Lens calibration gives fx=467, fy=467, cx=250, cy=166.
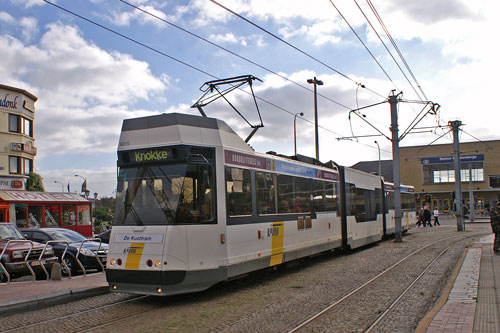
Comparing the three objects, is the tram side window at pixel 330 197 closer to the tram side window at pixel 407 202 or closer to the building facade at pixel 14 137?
the tram side window at pixel 407 202

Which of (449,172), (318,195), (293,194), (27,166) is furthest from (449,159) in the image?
(293,194)

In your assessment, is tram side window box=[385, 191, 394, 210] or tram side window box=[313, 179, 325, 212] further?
tram side window box=[385, 191, 394, 210]

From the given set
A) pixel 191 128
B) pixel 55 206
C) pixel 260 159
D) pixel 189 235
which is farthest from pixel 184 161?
pixel 55 206

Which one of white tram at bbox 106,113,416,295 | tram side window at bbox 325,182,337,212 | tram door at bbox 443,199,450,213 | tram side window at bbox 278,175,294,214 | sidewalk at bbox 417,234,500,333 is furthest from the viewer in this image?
tram door at bbox 443,199,450,213

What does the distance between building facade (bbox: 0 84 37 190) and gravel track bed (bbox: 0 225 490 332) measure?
3641 centimetres

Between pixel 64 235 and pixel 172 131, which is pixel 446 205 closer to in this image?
pixel 64 235

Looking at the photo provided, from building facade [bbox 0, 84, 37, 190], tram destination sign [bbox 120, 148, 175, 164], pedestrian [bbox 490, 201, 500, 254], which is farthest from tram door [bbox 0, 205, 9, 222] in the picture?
pedestrian [bbox 490, 201, 500, 254]

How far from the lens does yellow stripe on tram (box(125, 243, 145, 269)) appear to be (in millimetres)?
8352

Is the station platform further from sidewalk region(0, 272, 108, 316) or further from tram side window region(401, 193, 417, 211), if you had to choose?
tram side window region(401, 193, 417, 211)

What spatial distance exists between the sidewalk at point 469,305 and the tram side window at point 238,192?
4082 millimetres

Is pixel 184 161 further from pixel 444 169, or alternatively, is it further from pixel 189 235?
pixel 444 169

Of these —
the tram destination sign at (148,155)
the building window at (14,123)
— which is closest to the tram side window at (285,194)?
the tram destination sign at (148,155)

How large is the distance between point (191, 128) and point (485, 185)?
202ft

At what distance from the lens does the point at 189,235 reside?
8.41 meters
